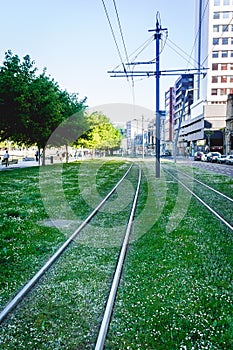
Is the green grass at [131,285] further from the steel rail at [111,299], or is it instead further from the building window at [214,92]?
the building window at [214,92]

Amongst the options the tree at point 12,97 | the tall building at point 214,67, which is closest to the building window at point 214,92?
the tall building at point 214,67

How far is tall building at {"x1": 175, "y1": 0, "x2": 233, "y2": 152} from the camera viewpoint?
8138cm

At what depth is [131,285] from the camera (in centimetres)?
506

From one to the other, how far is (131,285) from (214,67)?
89046 millimetres

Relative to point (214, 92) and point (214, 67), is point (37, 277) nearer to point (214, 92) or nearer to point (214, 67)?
point (214, 92)

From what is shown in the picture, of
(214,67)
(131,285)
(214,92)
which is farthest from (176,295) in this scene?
(214,67)

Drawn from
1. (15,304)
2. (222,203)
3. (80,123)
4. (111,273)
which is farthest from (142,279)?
(80,123)

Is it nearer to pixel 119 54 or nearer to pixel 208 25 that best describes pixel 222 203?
pixel 119 54

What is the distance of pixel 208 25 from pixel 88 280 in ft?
295

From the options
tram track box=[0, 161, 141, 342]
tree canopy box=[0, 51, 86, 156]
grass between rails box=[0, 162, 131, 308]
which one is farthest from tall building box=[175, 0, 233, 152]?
tram track box=[0, 161, 141, 342]

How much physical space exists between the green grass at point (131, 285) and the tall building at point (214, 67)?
75.1 metres

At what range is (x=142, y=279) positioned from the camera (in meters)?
5.29

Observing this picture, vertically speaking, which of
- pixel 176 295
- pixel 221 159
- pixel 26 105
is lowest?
pixel 176 295

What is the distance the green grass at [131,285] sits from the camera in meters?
3.76
